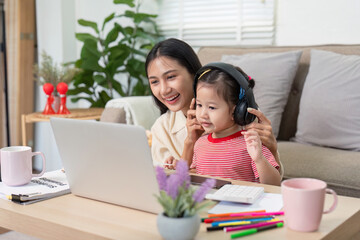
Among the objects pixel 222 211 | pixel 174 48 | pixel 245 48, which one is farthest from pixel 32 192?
pixel 245 48

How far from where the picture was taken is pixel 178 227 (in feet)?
2.52

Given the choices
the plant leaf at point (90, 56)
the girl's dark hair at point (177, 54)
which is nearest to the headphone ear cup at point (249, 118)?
the girl's dark hair at point (177, 54)

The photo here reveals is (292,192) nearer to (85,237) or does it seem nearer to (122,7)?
(85,237)

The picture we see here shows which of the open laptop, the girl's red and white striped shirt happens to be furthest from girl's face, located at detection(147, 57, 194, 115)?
the open laptop

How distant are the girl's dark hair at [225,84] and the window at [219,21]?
Answer: 5.52 feet

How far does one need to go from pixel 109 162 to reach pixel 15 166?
350 mm

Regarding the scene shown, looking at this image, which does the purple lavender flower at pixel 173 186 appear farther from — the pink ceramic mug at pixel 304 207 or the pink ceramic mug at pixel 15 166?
the pink ceramic mug at pixel 15 166

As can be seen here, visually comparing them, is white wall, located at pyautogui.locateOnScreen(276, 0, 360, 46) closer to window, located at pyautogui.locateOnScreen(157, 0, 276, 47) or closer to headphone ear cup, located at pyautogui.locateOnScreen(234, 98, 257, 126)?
window, located at pyautogui.locateOnScreen(157, 0, 276, 47)

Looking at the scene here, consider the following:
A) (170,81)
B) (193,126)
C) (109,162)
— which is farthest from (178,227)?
(170,81)

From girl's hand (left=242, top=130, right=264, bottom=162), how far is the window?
1.84 meters

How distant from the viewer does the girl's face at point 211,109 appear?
1.32 metres

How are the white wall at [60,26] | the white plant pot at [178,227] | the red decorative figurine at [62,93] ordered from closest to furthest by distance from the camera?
the white plant pot at [178,227]
the red decorative figurine at [62,93]
the white wall at [60,26]

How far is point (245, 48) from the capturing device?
8.87 feet

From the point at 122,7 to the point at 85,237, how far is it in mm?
2911
